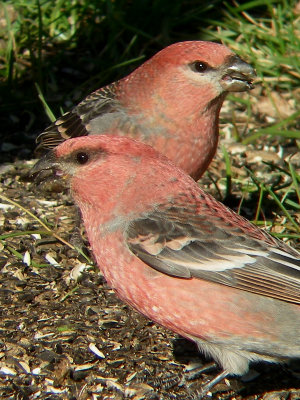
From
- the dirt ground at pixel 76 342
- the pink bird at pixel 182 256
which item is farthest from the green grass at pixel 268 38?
the pink bird at pixel 182 256

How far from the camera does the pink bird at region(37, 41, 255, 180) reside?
4562mm

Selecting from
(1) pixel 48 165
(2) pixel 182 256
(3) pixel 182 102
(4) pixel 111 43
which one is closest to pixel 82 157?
(1) pixel 48 165

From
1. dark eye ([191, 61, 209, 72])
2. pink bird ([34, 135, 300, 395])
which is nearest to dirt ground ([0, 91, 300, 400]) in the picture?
pink bird ([34, 135, 300, 395])

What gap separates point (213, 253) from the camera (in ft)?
11.5

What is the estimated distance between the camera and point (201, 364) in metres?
3.91

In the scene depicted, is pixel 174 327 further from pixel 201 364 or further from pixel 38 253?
pixel 38 253

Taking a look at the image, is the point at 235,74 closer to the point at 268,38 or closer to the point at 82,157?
the point at 82,157

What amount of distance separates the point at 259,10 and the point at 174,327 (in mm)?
4242

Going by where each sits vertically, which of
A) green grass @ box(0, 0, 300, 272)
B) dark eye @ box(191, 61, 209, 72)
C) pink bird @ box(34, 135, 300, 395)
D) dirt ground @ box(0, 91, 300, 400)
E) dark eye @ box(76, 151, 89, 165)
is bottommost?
dirt ground @ box(0, 91, 300, 400)

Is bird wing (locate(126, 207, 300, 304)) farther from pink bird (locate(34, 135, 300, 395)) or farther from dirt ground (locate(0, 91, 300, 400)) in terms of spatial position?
dirt ground (locate(0, 91, 300, 400))

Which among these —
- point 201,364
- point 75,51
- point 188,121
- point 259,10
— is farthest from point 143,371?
point 259,10

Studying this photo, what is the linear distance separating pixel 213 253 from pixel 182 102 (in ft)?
4.47

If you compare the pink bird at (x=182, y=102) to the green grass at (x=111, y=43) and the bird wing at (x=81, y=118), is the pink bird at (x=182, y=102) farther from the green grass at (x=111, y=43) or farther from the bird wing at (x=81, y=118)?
the green grass at (x=111, y=43)

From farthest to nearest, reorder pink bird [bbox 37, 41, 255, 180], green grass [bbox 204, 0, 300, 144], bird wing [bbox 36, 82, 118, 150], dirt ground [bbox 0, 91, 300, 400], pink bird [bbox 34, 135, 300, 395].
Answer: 1. green grass [bbox 204, 0, 300, 144]
2. bird wing [bbox 36, 82, 118, 150]
3. pink bird [bbox 37, 41, 255, 180]
4. dirt ground [bbox 0, 91, 300, 400]
5. pink bird [bbox 34, 135, 300, 395]
